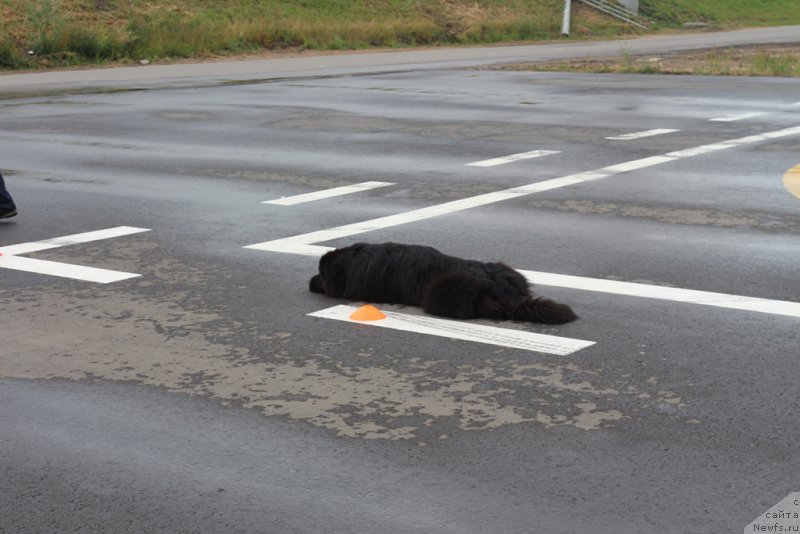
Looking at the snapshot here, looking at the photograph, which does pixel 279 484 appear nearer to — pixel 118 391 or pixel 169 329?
pixel 118 391

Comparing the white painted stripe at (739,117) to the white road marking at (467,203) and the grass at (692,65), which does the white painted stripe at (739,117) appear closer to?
the white road marking at (467,203)

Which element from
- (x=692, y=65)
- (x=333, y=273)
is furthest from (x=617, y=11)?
(x=333, y=273)

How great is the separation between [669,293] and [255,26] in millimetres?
32633

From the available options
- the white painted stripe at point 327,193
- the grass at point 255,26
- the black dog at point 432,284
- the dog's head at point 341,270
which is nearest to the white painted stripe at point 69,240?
the white painted stripe at point 327,193

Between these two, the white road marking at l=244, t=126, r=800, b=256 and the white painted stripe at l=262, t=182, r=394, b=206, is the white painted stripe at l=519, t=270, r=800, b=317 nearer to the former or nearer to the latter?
the white road marking at l=244, t=126, r=800, b=256

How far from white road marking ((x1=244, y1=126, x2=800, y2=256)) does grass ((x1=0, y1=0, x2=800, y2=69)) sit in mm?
20615

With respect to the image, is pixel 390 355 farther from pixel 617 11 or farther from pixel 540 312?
pixel 617 11

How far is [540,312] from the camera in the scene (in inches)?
287

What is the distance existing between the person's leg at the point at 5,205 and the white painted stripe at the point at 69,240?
0.90 m

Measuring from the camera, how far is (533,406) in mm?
5867

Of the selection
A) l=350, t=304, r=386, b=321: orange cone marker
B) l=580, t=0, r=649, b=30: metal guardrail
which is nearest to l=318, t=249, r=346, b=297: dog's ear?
l=350, t=304, r=386, b=321: orange cone marker

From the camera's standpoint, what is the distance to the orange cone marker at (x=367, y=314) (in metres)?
7.48

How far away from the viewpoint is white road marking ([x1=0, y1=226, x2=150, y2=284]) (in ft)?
28.4

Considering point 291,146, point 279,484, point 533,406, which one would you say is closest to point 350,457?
point 279,484
